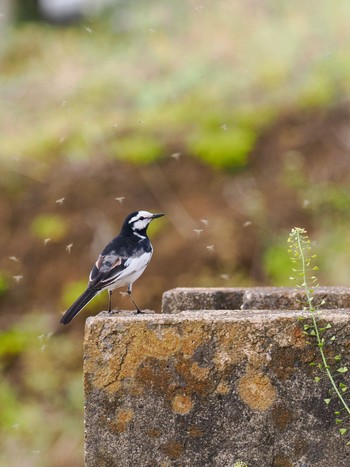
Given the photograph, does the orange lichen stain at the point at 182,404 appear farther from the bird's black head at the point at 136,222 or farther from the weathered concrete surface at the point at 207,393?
the bird's black head at the point at 136,222

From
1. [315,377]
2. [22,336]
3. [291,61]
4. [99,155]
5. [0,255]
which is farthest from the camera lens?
[291,61]

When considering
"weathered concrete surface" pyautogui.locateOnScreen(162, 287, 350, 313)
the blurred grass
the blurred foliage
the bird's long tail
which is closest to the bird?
the bird's long tail

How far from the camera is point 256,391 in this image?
135 inches

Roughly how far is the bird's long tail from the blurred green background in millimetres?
3281

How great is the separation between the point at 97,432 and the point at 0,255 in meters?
6.60

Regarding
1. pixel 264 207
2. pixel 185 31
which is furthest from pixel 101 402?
pixel 185 31

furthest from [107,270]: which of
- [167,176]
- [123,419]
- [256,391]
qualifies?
[167,176]

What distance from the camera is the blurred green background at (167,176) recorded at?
8.93 meters

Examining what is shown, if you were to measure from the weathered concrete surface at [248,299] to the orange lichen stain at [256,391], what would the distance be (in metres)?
0.98

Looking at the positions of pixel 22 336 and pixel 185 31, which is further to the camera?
pixel 185 31

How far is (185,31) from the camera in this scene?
14047mm

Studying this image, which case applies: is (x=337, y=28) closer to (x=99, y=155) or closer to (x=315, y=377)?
(x=99, y=155)

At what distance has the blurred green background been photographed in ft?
29.3

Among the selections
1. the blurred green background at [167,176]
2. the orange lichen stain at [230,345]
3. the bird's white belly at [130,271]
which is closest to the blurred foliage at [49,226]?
the blurred green background at [167,176]
